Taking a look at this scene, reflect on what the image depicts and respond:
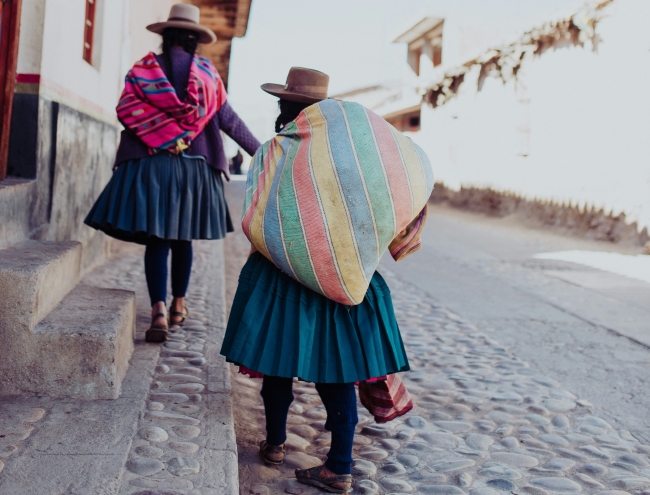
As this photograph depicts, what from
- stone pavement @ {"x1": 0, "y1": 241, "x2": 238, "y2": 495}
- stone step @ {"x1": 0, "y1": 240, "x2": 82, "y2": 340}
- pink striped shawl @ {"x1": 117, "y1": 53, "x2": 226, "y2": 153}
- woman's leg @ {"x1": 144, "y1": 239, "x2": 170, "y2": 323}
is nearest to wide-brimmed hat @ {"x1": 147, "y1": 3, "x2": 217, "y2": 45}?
pink striped shawl @ {"x1": 117, "y1": 53, "x2": 226, "y2": 153}

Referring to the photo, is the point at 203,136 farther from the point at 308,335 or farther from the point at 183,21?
the point at 308,335

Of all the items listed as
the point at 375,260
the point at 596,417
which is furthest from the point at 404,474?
the point at 596,417

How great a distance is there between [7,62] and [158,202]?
1.06 meters

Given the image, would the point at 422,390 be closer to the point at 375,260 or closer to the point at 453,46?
the point at 375,260

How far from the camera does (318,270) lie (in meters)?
2.33

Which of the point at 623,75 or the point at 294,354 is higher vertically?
the point at 623,75

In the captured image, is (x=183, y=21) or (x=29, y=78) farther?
(x=183, y=21)

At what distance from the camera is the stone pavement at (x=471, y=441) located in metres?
2.68

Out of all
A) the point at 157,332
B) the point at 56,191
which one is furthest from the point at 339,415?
the point at 56,191

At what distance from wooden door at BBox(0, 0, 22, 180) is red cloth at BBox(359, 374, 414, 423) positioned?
232cm

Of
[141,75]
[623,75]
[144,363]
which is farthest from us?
[623,75]

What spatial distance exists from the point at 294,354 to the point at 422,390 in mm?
1605

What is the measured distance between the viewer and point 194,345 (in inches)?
150

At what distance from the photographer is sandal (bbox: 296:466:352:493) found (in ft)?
8.30
